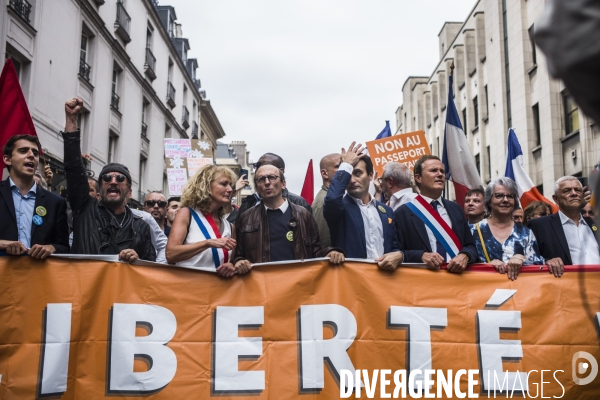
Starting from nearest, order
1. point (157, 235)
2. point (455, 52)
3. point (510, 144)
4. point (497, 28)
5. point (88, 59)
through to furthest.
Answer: point (157, 235) < point (510, 144) < point (88, 59) < point (497, 28) < point (455, 52)

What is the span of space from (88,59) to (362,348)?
1820cm

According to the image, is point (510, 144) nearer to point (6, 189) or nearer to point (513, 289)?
point (513, 289)

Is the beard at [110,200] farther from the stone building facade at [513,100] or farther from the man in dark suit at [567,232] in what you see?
the stone building facade at [513,100]

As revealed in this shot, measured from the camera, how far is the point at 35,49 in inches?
591

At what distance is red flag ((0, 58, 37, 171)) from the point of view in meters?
5.48

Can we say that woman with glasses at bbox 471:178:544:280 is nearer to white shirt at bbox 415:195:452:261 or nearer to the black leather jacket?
white shirt at bbox 415:195:452:261

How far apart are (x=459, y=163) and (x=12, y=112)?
540 centimetres

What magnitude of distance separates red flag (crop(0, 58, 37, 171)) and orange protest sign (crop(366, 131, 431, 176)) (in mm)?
5457

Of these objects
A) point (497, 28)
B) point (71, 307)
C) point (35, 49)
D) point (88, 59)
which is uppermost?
point (497, 28)

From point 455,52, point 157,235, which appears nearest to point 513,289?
point 157,235

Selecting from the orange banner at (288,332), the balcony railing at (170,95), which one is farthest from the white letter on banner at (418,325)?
the balcony railing at (170,95)

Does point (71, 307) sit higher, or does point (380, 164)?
point (380, 164)

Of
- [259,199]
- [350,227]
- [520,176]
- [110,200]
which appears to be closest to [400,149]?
[520,176]

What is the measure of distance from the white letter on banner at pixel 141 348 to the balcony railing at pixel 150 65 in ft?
77.4
